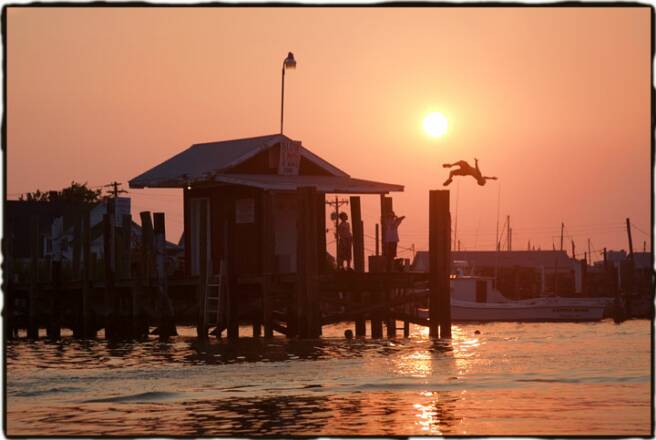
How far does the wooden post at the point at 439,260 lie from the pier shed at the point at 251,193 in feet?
10.7

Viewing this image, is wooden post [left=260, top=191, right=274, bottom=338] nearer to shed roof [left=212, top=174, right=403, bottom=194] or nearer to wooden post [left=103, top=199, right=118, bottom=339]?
shed roof [left=212, top=174, right=403, bottom=194]

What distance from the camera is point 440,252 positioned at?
1526 inches

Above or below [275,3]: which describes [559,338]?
below

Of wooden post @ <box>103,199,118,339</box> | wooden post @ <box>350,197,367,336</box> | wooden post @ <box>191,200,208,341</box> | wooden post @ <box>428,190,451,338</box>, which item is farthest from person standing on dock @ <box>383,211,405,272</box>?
wooden post @ <box>103,199,118,339</box>

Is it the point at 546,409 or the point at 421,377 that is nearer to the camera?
the point at 546,409

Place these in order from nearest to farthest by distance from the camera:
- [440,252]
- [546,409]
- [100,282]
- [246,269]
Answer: [546,409]
[440,252]
[246,269]
[100,282]

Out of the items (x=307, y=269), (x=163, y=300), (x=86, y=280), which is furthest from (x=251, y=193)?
(x=86, y=280)

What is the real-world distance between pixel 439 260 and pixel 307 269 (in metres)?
3.74

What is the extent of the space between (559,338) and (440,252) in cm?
765

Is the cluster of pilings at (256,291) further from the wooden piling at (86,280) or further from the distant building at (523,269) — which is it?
the distant building at (523,269)

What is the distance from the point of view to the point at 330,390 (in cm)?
2478

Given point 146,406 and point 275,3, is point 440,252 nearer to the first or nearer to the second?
point 146,406

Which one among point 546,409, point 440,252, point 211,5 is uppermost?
point 211,5

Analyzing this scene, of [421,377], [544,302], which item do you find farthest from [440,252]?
[544,302]
